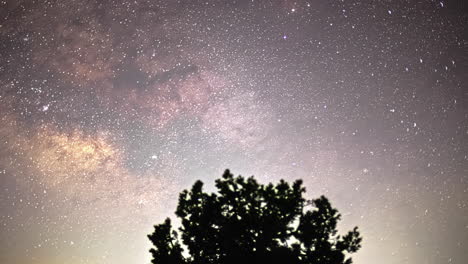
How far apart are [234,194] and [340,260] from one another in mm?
4308

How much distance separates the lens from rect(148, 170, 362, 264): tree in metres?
9.88

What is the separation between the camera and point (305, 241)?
10352 mm

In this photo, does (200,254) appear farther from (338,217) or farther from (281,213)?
(338,217)

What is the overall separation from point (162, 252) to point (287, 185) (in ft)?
16.5

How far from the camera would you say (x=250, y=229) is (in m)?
10.1

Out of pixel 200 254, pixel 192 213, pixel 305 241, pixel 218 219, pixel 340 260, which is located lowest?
pixel 340 260

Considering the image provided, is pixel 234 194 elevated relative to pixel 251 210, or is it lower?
elevated

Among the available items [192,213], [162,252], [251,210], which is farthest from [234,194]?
[162,252]

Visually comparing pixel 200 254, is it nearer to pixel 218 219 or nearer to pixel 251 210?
pixel 218 219

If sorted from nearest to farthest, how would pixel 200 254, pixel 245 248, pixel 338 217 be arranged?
pixel 245 248 → pixel 200 254 → pixel 338 217

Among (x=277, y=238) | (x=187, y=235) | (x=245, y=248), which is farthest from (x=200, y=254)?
(x=277, y=238)

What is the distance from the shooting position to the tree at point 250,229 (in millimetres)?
9875

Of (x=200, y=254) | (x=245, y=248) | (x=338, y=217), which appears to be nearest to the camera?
(x=245, y=248)

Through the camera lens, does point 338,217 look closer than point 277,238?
No
